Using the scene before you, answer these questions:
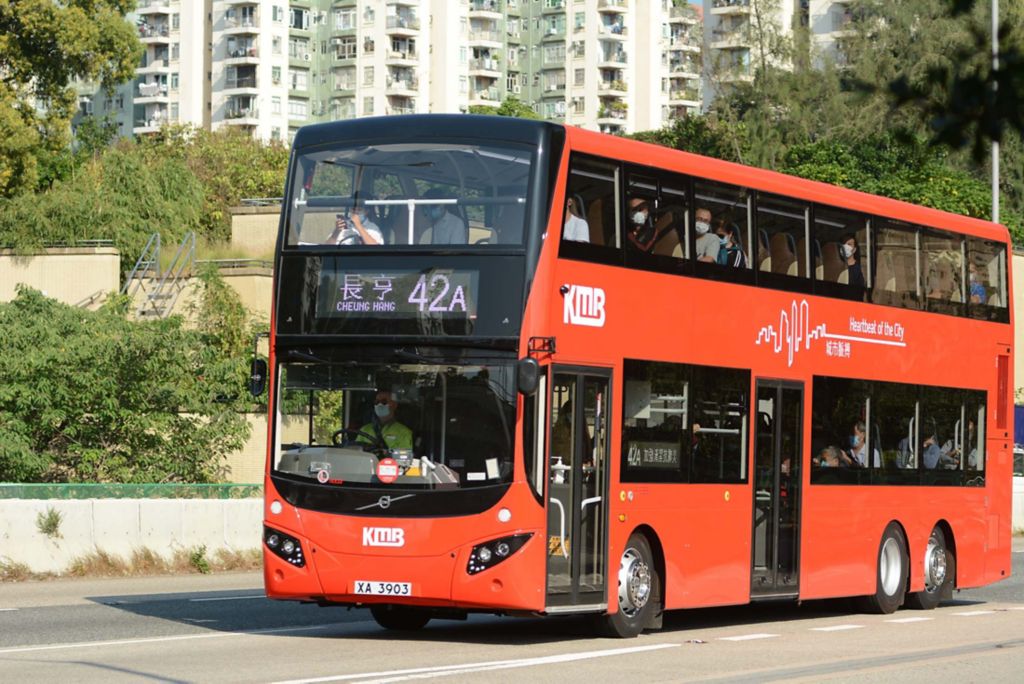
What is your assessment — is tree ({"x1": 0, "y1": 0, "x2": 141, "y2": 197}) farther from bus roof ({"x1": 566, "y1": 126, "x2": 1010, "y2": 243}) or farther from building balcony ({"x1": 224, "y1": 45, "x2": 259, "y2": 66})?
building balcony ({"x1": 224, "y1": 45, "x2": 259, "y2": 66})

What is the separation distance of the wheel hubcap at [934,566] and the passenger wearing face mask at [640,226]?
22.3 ft

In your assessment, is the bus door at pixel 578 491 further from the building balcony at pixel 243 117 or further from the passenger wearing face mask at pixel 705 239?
the building balcony at pixel 243 117

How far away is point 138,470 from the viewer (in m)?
31.8

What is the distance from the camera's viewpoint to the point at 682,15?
519 feet

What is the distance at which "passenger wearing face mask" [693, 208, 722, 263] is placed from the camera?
17.3m

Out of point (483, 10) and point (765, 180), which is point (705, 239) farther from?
point (483, 10)

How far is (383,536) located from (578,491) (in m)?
1.65

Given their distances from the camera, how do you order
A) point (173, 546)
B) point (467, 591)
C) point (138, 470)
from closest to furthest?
1. point (467, 591)
2. point (173, 546)
3. point (138, 470)

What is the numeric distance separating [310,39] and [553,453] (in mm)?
134833

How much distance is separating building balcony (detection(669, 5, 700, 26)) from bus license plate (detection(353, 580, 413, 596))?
143 meters

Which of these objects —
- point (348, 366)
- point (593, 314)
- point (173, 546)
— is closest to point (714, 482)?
point (593, 314)

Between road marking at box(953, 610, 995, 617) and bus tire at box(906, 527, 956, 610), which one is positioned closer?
road marking at box(953, 610, 995, 617)

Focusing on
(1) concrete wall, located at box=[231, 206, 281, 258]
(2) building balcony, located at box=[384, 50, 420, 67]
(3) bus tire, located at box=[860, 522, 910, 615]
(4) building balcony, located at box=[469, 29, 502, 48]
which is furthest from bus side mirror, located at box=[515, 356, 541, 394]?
(4) building balcony, located at box=[469, 29, 502, 48]

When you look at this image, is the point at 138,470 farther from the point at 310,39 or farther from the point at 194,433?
Result: the point at 310,39
